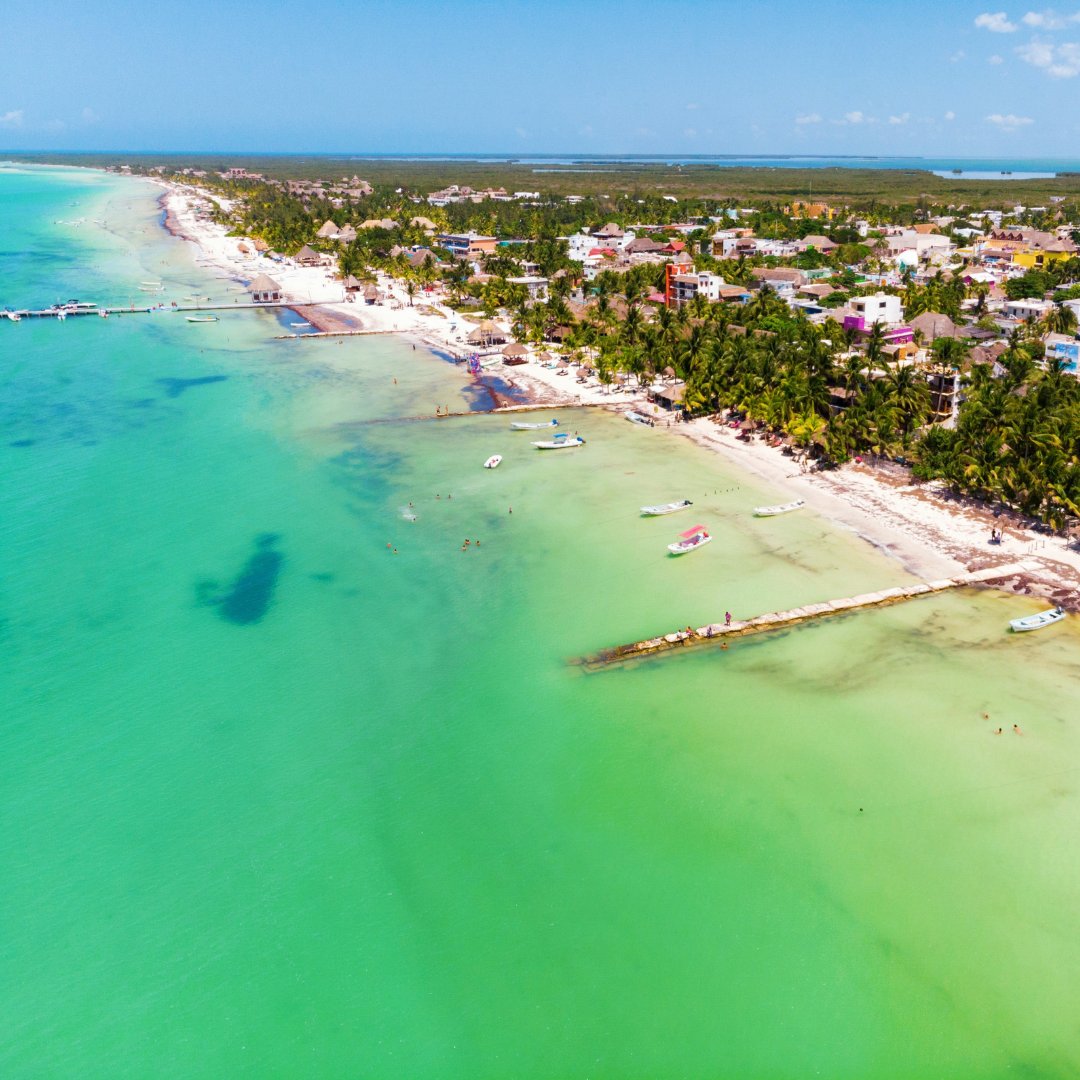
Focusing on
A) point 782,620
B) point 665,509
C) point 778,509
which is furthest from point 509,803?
point 778,509

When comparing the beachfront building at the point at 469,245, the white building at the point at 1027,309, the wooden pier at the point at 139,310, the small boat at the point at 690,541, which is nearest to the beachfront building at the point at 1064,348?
the white building at the point at 1027,309

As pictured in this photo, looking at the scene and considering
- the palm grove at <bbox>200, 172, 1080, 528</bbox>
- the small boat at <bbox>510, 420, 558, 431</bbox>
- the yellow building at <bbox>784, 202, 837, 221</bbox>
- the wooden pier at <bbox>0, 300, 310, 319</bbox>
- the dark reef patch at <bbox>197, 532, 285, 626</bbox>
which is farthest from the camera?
the yellow building at <bbox>784, 202, 837, 221</bbox>

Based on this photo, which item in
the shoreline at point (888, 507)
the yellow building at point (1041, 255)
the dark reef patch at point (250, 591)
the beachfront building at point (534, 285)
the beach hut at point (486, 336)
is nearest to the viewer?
the dark reef patch at point (250, 591)

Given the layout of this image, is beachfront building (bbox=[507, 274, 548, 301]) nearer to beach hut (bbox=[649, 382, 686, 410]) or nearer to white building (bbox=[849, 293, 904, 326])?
beach hut (bbox=[649, 382, 686, 410])

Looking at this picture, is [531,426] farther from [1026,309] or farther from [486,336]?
[1026,309]

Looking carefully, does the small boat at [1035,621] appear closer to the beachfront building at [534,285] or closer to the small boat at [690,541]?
the small boat at [690,541]

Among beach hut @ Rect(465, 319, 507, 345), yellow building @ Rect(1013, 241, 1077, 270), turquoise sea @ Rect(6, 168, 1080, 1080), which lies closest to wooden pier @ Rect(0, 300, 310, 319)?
beach hut @ Rect(465, 319, 507, 345)

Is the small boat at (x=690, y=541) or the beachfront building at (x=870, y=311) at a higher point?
the beachfront building at (x=870, y=311)
